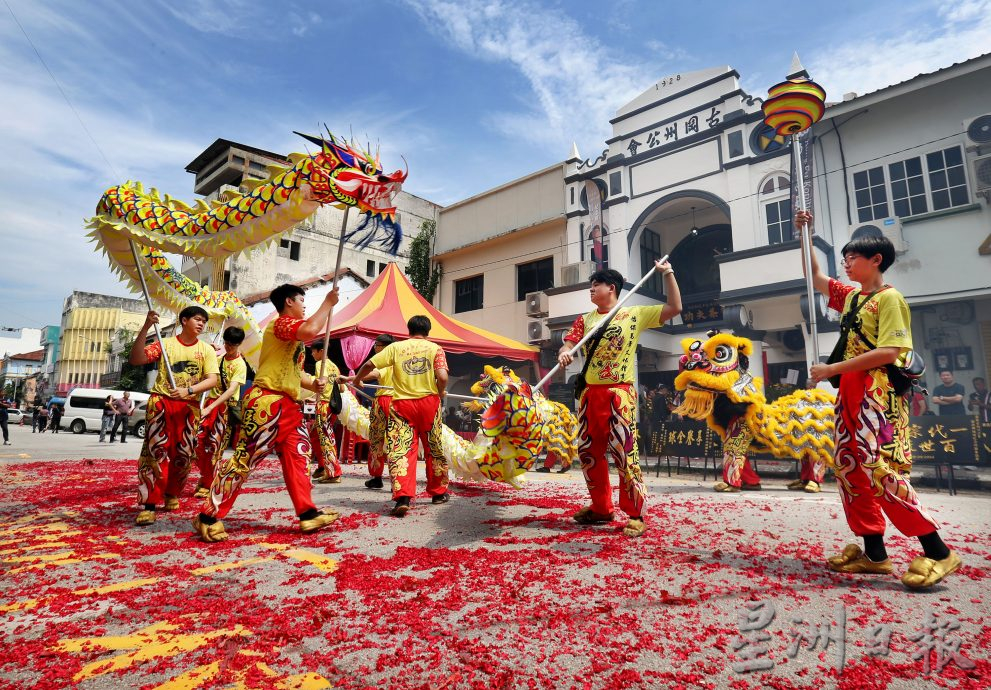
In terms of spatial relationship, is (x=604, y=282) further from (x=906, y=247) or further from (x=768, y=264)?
(x=906, y=247)

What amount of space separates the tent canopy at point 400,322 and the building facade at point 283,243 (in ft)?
27.7

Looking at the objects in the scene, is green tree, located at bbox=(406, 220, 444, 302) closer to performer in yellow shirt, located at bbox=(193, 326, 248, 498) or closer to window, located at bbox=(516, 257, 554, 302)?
window, located at bbox=(516, 257, 554, 302)

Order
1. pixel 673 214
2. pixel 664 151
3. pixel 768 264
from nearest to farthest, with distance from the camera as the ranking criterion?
pixel 768 264 < pixel 664 151 < pixel 673 214

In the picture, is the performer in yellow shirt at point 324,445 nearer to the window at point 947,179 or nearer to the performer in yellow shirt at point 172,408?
the performer in yellow shirt at point 172,408

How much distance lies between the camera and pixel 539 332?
51.3ft

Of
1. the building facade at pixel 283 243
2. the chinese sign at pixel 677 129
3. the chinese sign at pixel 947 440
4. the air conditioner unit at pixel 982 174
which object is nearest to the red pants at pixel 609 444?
the chinese sign at pixel 947 440

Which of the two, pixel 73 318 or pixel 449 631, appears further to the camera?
pixel 73 318

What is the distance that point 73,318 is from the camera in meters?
47.8

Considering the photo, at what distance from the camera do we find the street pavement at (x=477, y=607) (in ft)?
5.79

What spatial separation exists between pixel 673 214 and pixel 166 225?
507 inches

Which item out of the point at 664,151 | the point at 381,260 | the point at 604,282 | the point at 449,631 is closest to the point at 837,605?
the point at 449,631

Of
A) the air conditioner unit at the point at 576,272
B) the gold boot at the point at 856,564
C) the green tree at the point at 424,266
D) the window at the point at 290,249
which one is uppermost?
the window at the point at 290,249

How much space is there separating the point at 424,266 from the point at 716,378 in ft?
49.0

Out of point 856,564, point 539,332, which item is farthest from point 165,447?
point 539,332
